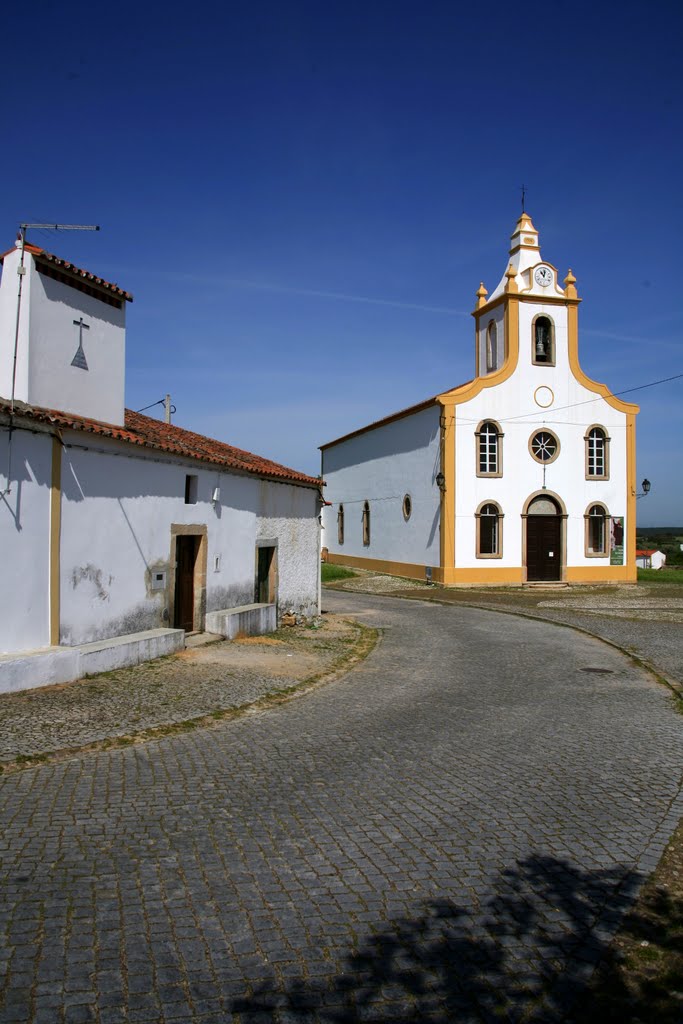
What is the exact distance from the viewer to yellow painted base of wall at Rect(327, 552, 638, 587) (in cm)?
2775

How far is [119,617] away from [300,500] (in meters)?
6.95

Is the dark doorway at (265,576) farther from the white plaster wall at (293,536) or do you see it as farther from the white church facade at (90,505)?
the white church facade at (90,505)

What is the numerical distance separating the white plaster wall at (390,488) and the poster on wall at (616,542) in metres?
7.07

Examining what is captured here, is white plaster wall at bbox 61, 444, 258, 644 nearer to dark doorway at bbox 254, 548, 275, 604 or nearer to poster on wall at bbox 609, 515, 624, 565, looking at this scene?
dark doorway at bbox 254, 548, 275, 604

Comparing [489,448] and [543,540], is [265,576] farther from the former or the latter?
[543,540]

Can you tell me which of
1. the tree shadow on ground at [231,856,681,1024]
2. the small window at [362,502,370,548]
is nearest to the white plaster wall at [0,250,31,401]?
the tree shadow on ground at [231,856,681,1024]

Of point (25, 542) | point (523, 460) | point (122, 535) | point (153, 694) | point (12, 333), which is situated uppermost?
point (523, 460)

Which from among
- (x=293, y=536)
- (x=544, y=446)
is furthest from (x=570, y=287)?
(x=293, y=536)

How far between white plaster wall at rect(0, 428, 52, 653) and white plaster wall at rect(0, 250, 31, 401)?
1175mm

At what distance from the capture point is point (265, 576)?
54.1 ft

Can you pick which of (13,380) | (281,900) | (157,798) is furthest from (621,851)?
(13,380)

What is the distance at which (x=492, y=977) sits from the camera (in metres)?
3.57

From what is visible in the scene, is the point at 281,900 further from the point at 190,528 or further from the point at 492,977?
the point at 190,528

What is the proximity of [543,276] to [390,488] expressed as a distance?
10525mm
